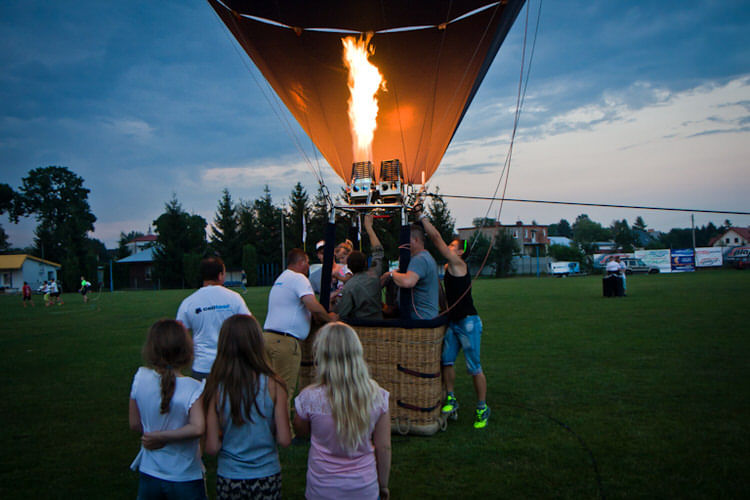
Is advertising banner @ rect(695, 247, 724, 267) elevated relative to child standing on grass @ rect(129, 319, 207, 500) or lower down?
elevated

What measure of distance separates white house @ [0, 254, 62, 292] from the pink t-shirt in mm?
60560

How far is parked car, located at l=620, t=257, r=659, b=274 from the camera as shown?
41906 mm

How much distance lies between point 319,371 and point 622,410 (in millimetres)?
4024

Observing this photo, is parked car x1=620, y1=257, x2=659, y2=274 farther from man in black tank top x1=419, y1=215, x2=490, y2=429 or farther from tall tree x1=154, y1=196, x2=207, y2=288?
man in black tank top x1=419, y1=215, x2=490, y2=429

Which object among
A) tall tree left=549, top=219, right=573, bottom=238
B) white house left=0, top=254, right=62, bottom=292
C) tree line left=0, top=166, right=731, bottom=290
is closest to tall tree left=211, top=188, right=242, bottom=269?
tree line left=0, top=166, right=731, bottom=290

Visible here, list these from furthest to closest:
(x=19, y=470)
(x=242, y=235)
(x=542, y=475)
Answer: (x=242, y=235)
(x=19, y=470)
(x=542, y=475)

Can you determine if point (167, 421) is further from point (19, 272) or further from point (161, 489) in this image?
point (19, 272)

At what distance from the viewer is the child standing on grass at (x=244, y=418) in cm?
220

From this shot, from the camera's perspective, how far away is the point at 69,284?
47.9 meters

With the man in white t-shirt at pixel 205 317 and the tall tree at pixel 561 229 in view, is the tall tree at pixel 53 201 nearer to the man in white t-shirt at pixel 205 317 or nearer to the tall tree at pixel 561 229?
the man in white t-shirt at pixel 205 317

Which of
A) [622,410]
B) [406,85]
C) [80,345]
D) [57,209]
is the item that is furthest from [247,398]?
[57,209]

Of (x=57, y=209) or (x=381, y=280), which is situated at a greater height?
(x=57, y=209)

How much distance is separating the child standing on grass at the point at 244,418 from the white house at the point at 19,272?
60225 mm

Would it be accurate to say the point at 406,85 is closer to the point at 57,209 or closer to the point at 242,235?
the point at 242,235
